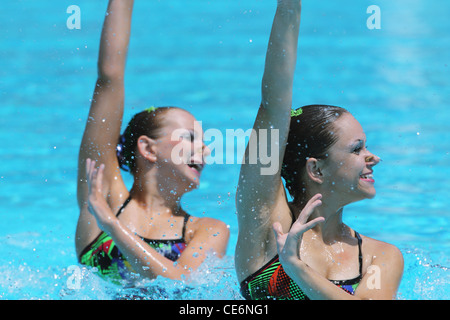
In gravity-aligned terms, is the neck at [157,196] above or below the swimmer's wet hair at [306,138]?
below

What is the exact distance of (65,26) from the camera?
10.0 m

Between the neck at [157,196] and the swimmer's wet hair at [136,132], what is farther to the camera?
the swimmer's wet hair at [136,132]

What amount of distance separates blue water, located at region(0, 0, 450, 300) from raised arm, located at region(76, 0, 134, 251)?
0.41m

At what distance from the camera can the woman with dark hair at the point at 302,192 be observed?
2.57m

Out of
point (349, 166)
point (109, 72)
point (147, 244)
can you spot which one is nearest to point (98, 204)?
point (147, 244)

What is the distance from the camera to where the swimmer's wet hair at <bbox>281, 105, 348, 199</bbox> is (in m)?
2.73

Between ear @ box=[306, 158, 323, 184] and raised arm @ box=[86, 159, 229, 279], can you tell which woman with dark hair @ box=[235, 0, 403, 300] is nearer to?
ear @ box=[306, 158, 323, 184]

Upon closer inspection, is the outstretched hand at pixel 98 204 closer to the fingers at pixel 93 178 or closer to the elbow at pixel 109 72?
the fingers at pixel 93 178

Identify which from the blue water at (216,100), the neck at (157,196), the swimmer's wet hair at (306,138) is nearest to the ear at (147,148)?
the neck at (157,196)
